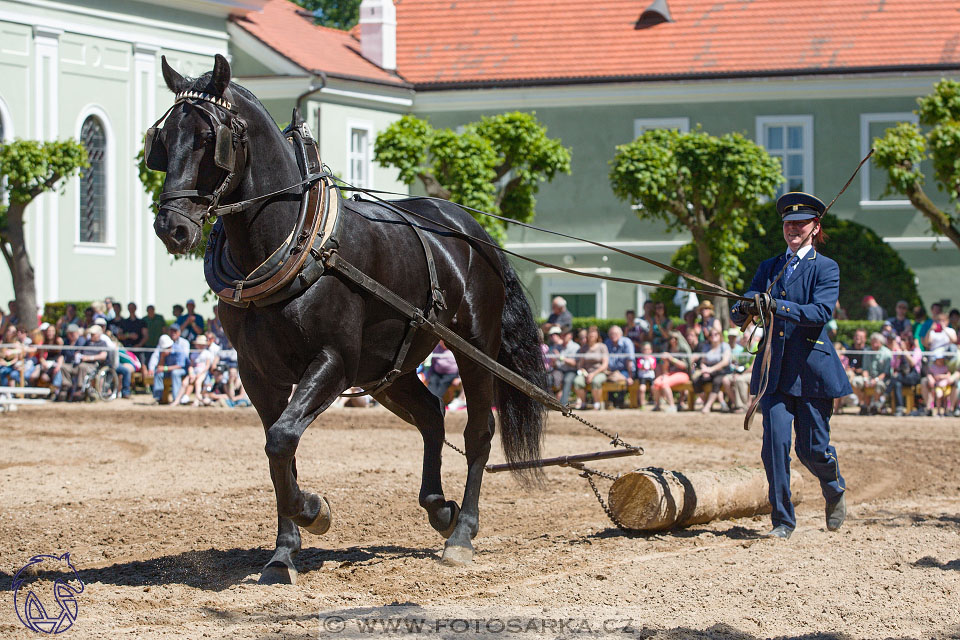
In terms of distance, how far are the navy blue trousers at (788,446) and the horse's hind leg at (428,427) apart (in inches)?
80.3

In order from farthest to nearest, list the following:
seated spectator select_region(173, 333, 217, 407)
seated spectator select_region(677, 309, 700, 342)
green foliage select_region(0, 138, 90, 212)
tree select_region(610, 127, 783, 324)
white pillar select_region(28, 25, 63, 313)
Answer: white pillar select_region(28, 25, 63, 313) < tree select_region(610, 127, 783, 324) < green foliage select_region(0, 138, 90, 212) < seated spectator select_region(173, 333, 217, 407) < seated spectator select_region(677, 309, 700, 342)

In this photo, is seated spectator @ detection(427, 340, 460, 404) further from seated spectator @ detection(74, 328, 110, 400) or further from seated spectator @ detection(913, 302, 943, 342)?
seated spectator @ detection(913, 302, 943, 342)

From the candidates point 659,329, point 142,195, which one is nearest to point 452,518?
point 659,329

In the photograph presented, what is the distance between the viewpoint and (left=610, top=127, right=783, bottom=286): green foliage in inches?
928

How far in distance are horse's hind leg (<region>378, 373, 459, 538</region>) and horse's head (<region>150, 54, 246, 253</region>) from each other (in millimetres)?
1863

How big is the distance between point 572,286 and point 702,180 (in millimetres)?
7490

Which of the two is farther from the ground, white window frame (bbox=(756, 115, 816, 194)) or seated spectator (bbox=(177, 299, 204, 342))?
white window frame (bbox=(756, 115, 816, 194))

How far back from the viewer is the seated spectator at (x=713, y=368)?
57.4ft

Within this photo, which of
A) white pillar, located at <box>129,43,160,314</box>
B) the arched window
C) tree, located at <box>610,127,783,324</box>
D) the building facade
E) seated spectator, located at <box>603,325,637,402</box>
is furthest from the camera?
white pillar, located at <box>129,43,160,314</box>

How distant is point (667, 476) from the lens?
7.80m

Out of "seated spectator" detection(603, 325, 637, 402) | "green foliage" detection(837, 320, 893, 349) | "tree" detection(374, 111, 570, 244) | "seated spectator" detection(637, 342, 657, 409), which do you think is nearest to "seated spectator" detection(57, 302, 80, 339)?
"tree" detection(374, 111, 570, 244)

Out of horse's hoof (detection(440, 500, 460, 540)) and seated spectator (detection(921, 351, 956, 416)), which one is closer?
horse's hoof (detection(440, 500, 460, 540))

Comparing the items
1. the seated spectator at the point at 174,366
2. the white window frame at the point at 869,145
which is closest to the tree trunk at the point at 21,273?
the seated spectator at the point at 174,366

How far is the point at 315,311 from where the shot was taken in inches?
234
